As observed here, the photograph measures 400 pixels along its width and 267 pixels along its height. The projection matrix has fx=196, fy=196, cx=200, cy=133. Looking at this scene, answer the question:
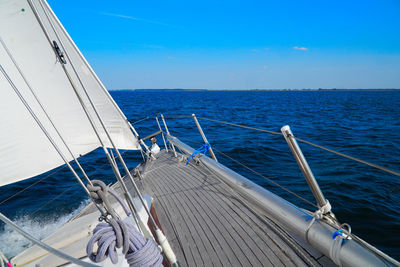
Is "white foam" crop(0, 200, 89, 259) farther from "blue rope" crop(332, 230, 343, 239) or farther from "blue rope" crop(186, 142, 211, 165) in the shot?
"blue rope" crop(332, 230, 343, 239)

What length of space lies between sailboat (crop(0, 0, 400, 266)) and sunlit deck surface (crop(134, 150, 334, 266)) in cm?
1

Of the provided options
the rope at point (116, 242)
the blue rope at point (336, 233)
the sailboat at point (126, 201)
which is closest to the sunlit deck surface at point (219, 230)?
the sailboat at point (126, 201)

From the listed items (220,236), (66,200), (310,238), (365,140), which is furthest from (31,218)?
(365,140)

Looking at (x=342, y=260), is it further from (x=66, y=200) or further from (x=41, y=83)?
(x=66, y=200)

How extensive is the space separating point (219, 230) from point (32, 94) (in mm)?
3694

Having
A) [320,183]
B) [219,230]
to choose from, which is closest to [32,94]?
[219,230]

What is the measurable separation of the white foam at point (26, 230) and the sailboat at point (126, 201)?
1.86m

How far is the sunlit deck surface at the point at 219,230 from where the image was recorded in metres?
1.94

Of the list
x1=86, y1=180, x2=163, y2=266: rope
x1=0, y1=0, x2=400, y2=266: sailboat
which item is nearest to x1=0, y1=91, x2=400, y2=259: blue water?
x1=0, y1=0, x2=400, y2=266: sailboat

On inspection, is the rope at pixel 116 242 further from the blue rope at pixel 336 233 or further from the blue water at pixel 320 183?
the blue water at pixel 320 183

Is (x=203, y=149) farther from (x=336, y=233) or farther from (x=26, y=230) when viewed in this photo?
(x=26, y=230)

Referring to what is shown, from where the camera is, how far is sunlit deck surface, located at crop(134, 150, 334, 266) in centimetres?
194

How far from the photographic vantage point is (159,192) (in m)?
3.64

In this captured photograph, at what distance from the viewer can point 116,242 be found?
1.06m
